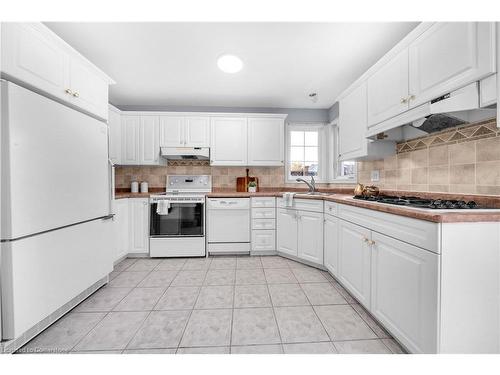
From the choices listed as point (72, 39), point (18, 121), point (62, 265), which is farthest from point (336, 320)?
point (72, 39)

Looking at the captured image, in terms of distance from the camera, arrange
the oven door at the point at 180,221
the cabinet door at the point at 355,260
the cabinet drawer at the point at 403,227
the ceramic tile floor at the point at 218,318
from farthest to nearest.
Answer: the oven door at the point at 180,221, the cabinet door at the point at 355,260, the ceramic tile floor at the point at 218,318, the cabinet drawer at the point at 403,227

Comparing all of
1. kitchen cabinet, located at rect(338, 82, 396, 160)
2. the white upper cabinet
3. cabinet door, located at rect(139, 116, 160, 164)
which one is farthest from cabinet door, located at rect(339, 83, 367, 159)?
cabinet door, located at rect(139, 116, 160, 164)

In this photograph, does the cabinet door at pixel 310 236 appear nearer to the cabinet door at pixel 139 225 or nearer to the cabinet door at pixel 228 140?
the cabinet door at pixel 228 140

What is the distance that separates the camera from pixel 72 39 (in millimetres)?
1939

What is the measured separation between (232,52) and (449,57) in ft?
5.50

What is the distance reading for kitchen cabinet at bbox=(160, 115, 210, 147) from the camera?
10.9ft

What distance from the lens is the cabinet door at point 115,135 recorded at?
3057 millimetres

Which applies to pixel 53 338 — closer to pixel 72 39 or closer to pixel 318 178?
pixel 72 39

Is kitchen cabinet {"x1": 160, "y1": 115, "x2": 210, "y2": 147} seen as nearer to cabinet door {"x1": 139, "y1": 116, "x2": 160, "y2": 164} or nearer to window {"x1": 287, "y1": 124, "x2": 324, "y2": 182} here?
cabinet door {"x1": 139, "y1": 116, "x2": 160, "y2": 164}

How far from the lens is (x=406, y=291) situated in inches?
48.6

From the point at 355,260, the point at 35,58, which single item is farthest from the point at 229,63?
the point at 355,260

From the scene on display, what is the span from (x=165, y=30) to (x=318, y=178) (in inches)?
114

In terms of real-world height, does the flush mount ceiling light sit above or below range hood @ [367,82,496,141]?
above

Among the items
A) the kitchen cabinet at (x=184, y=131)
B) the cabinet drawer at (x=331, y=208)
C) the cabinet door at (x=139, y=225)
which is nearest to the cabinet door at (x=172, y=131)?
the kitchen cabinet at (x=184, y=131)
